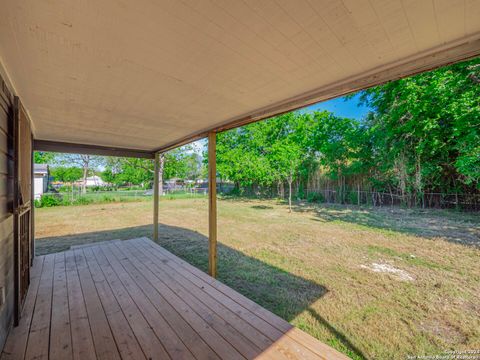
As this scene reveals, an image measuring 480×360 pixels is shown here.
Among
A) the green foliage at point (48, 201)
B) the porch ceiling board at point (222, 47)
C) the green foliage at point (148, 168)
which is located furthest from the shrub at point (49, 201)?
the porch ceiling board at point (222, 47)

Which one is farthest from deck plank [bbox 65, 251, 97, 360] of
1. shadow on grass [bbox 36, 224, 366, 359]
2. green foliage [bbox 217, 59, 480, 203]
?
green foliage [bbox 217, 59, 480, 203]

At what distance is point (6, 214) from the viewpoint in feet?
5.20

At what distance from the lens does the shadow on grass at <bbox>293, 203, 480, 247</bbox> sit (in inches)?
178

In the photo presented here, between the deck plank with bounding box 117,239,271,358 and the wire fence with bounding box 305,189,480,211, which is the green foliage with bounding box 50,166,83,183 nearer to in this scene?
the wire fence with bounding box 305,189,480,211

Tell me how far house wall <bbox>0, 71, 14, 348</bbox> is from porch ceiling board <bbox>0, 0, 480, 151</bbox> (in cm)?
25

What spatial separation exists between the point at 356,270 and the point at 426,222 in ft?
14.1

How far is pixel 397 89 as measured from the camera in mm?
7090

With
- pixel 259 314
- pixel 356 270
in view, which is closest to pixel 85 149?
pixel 259 314

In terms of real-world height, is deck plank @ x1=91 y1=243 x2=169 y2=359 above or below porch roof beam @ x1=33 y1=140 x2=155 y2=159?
below

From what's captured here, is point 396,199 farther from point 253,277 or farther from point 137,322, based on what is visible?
point 137,322

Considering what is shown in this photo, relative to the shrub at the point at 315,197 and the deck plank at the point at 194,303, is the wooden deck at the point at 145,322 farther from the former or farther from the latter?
the shrub at the point at 315,197

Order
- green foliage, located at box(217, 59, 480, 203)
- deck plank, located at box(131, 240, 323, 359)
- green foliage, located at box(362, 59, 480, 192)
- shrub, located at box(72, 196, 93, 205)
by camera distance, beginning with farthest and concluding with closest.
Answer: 1. shrub, located at box(72, 196, 93, 205)
2. green foliage, located at box(217, 59, 480, 203)
3. green foliage, located at box(362, 59, 480, 192)
4. deck plank, located at box(131, 240, 323, 359)

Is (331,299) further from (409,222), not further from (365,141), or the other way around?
(365,141)

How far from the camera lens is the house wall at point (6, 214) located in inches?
56.9
